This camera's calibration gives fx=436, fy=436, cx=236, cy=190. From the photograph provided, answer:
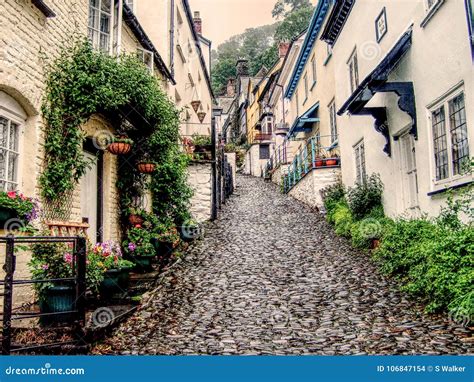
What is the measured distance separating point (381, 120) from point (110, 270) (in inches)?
267

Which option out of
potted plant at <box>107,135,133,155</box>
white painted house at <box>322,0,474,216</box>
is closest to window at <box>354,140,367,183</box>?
white painted house at <box>322,0,474,216</box>

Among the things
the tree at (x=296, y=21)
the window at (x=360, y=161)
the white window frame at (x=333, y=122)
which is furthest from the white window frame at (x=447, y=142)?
the tree at (x=296, y=21)

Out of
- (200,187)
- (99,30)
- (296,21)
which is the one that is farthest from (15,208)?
(296,21)

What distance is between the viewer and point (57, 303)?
489cm

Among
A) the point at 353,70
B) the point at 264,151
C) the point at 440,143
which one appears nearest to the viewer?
the point at 440,143

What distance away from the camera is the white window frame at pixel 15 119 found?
18.6 ft

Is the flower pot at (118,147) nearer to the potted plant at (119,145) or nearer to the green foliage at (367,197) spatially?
the potted plant at (119,145)

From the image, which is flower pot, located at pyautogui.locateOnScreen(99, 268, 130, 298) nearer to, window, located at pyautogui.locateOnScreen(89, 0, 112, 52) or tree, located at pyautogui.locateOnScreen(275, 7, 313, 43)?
window, located at pyautogui.locateOnScreen(89, 0, 112, 52)

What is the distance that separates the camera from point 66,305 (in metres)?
4.91

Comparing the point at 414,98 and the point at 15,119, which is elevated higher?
the point at 414,98

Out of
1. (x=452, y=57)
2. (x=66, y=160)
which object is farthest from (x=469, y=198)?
(x=66, y=160)

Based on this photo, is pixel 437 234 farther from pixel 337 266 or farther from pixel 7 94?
pixel 7 94

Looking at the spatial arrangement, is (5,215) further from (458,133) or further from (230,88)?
(230,88)

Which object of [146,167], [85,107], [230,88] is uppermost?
[230,88]
